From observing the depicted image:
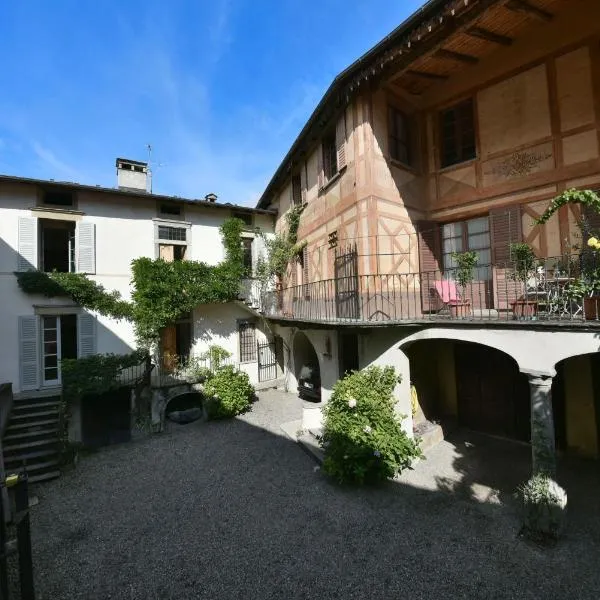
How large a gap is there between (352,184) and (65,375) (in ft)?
32.5

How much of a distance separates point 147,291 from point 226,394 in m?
4.40

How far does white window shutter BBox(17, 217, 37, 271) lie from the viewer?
10.6m

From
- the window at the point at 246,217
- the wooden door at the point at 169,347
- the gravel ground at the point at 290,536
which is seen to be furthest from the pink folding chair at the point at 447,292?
the wooden door at the point at 169,347

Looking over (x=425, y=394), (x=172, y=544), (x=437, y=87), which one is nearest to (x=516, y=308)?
(x=425, y=394)

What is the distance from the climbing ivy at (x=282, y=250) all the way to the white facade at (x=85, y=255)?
189 cm

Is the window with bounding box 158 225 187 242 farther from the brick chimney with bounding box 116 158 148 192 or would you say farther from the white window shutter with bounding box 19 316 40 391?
the white window shutter with bounding box 19 316 40 391

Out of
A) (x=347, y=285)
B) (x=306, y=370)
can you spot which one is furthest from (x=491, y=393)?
(x=306, y=370)

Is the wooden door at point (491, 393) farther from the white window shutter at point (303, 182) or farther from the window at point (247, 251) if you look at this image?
the window at point (247, 251)

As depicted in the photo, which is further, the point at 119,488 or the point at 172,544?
the point at 119,488

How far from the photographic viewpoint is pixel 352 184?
28.3 feet

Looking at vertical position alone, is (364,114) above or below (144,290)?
above

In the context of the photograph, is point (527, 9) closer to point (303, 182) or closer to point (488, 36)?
point (488, 36)

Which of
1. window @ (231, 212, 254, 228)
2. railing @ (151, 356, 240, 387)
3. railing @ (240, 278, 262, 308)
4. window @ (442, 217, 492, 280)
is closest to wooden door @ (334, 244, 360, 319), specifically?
window @ (442, 217, 492, 280)

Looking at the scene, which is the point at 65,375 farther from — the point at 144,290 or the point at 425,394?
the point at 425,394
